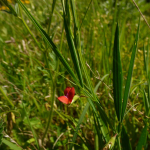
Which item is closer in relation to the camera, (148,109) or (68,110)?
(148,109)

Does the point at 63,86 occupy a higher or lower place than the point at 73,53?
lower

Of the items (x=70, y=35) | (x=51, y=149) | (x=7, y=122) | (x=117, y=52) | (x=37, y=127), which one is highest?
(x=70, y=35)

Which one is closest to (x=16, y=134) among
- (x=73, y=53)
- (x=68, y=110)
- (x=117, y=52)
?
(x=68, y=110)

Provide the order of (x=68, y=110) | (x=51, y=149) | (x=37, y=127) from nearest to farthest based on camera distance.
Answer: (x=51, y=149) < (x=37, y=127) < (x=68, y=110)

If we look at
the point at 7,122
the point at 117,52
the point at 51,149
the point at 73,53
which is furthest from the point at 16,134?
the point at 117,52

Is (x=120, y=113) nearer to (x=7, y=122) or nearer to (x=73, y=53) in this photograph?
(x=73, y=53)

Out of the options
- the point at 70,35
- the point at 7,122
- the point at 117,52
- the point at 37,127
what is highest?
the point at 70,35

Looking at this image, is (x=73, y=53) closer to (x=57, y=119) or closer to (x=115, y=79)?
(x=115, y=79)

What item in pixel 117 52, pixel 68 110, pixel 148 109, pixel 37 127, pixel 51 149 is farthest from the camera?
pixel 68 110

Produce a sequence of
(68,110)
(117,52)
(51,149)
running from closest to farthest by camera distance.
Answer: (117,52), (51,149), (68,110)
